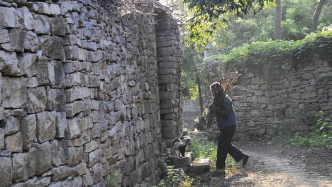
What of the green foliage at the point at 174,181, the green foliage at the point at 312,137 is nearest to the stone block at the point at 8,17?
the green foliage at the point at 174,181

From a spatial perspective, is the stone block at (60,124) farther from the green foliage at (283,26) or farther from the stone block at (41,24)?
the green foliage at (283,26)

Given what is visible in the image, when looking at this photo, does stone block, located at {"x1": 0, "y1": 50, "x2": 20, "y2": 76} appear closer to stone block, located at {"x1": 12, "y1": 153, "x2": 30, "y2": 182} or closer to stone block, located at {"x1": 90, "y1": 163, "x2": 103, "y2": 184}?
stone block, located at {"x1": 12, "y1": 153, "x2": 30, "y2": 182}

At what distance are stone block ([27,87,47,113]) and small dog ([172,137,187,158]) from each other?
424cm

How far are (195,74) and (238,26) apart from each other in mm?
6673

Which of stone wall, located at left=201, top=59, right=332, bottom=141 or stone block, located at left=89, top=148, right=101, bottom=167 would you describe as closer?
stone block, located at left=89, top=148, right=101, bottom=167

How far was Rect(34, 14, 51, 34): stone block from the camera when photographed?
111 inches

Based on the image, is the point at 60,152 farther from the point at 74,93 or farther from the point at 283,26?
the point at 283,26

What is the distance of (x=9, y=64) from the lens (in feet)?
7.97

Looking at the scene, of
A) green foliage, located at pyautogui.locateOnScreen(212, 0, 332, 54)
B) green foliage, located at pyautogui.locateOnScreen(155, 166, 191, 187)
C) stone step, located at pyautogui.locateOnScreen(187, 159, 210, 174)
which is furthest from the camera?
green foliage, located at pyautogui.locateOnScreen(212, 0, 332, 54)

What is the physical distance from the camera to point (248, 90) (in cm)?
1154

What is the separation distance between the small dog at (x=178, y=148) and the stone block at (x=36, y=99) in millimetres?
4240

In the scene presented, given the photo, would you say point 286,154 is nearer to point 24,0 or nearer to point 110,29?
point 110,29

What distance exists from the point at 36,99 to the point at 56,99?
12.4 inches

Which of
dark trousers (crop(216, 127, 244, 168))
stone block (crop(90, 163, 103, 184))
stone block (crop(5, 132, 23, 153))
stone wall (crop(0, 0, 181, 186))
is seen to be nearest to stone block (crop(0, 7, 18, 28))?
stone wall (crop(0, 0, 181, 186))
